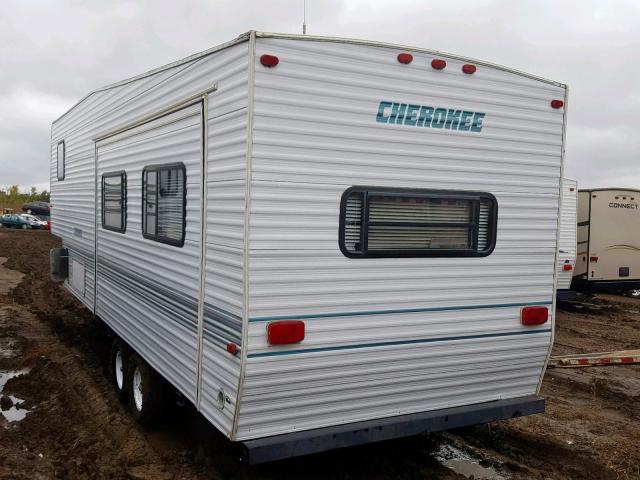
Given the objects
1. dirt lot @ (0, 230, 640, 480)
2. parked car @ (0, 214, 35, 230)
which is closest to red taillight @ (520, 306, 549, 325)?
dirt lot @ (0, 230, 640, 480)

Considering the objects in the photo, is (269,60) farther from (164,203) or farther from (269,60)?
(164,203)

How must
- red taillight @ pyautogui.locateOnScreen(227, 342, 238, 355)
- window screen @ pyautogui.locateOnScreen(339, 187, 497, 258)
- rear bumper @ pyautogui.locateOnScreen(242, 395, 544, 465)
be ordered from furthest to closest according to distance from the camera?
window screen @ pyautogui.locateOnScreen(339, 187, 497, 258)
rear bumper @ pyautogui.locateOnScreen(242, 395, 544, 465)
red taillight @ pyautogui.locateOnScreen(227, 342, 238, 355)

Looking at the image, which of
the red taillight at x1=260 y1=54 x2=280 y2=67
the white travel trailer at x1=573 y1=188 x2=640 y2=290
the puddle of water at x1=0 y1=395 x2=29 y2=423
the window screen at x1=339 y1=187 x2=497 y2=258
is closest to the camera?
the red taillight at x1=260 y1=54 x2=280 y2=67

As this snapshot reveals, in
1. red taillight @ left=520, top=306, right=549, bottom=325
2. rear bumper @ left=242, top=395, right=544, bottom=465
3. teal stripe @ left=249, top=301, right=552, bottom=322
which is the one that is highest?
teal stripe @ left=249, top=301, right=552, bottom=322

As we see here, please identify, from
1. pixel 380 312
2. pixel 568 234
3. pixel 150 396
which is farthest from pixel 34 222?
pixel 380 312

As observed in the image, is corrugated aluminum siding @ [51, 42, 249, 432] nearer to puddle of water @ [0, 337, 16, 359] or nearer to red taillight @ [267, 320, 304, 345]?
red taillight @ [267, 320, 304, 345]

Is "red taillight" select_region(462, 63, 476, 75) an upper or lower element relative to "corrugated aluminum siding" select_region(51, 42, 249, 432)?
upper

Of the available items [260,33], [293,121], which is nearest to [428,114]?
[293,121]

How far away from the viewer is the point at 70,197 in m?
8.68

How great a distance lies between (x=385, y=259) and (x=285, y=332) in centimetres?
86

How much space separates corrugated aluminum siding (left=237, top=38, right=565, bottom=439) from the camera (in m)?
3.68

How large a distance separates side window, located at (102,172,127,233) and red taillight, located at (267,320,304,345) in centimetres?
289

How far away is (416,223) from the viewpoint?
13.9ft

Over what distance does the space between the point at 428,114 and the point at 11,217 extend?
3926 centimetres
